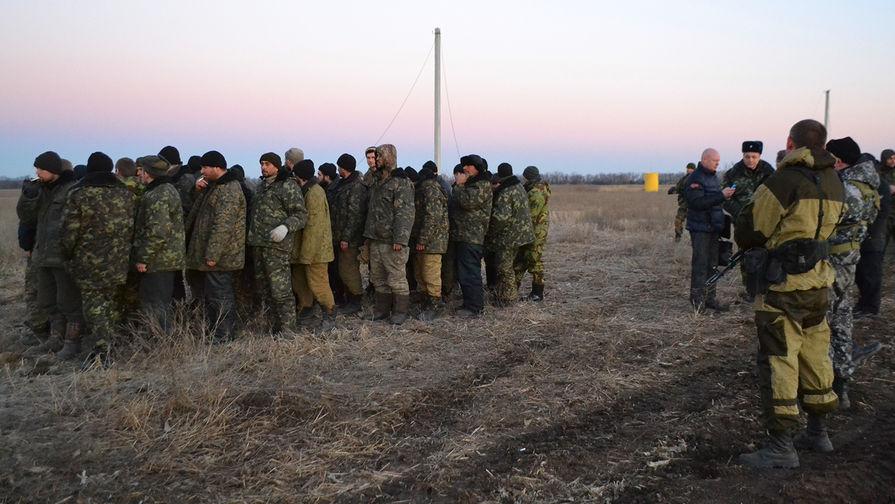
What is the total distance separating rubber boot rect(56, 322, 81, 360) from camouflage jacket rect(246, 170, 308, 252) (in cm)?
180

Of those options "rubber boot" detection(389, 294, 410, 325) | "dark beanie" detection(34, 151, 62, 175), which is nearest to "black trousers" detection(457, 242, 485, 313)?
"rubber boot" detection(389, 294, 410, 325)

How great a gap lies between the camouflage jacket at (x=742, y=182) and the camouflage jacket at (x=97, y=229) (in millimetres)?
6133

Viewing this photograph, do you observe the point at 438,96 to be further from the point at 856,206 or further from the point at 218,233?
the point at 856,206

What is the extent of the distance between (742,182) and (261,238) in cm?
519

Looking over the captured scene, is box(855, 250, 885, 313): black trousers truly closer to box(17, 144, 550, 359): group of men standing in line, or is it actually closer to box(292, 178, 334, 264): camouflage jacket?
box(17, 144, 550, 359): group of men standing in line

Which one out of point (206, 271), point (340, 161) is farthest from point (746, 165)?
point (206, 271)

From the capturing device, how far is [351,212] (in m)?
7.53

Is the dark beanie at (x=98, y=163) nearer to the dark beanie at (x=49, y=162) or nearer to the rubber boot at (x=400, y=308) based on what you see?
the dark beanie at (x=49, y=162)

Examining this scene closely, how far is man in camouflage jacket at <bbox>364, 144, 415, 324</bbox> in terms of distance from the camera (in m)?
6.99

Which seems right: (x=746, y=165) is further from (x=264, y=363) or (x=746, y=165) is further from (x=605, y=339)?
(x=264, y=363)

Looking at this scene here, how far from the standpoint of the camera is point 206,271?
654 cm

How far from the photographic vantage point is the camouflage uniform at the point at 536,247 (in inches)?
322

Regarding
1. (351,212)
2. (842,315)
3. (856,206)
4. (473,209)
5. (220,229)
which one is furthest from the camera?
(351,212)

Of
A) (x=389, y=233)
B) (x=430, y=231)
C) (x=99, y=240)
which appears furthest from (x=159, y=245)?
(x=430, y=231)
